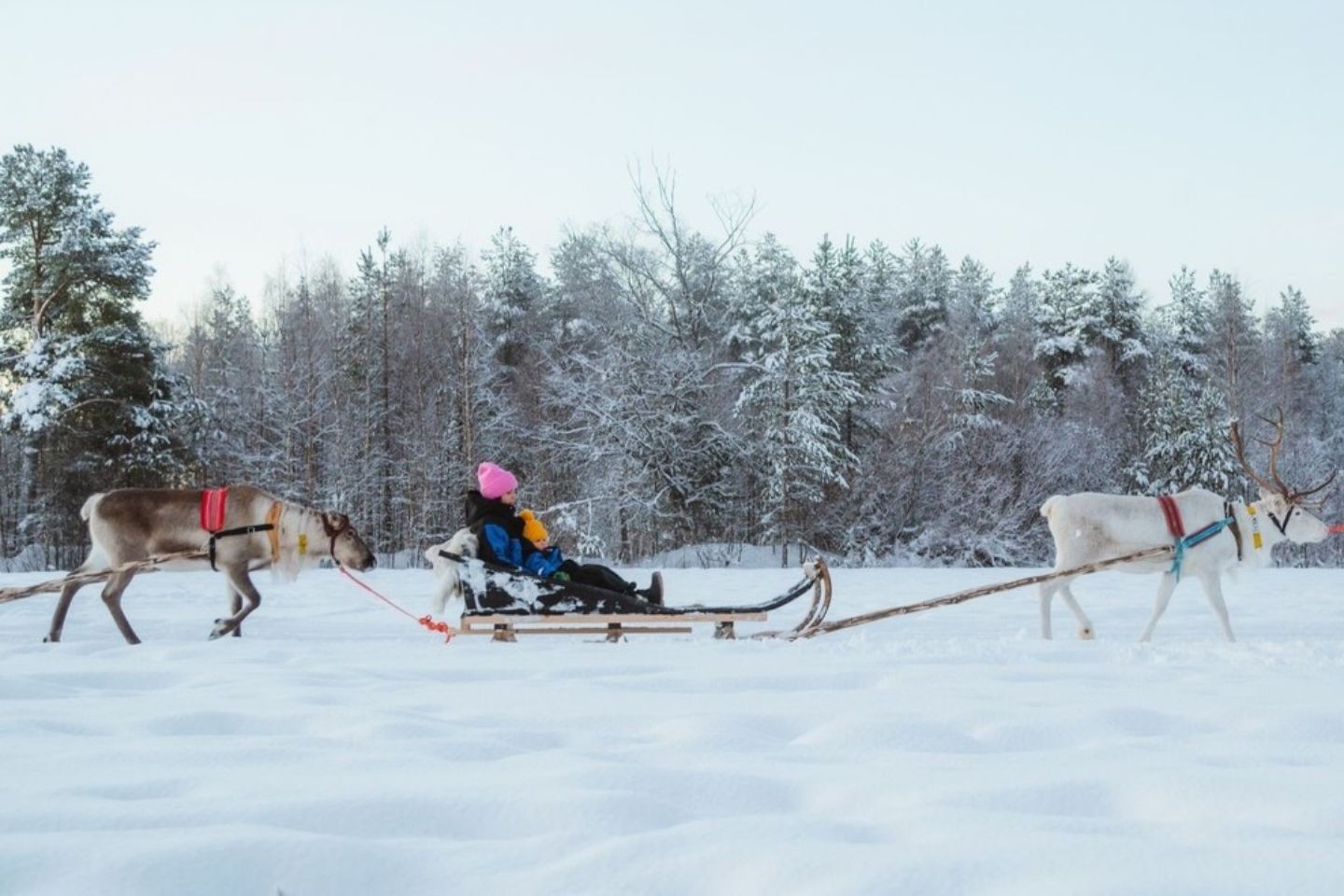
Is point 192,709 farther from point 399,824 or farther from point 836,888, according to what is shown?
point 836,888

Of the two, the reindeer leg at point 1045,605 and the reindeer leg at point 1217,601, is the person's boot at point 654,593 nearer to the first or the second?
the reindeer leg at point 1045,605

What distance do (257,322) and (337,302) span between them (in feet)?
35.7

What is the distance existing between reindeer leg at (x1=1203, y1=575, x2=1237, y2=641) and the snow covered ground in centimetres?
98

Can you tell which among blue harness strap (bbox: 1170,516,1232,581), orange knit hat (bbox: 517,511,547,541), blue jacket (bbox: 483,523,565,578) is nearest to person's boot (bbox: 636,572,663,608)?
blue jacket (bbox: 483,523,565,578)

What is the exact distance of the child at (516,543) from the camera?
26.4 feet

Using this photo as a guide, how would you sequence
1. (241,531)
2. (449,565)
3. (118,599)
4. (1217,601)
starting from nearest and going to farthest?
(118,599), (1217,601), (241,531), (449,565)

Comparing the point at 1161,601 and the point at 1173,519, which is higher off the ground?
the point at 1173,519

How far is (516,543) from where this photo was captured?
26.8 ft

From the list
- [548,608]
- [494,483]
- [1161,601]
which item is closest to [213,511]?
[494,483]

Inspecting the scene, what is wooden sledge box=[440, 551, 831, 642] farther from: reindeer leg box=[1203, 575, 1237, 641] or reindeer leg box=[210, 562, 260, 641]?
reindeer leg box=[1203, 575, 1237, 641]

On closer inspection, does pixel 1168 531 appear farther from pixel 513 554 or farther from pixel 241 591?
pixel 241 591

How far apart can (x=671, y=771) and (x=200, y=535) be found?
21.0 ft

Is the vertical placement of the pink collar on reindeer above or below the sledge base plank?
above

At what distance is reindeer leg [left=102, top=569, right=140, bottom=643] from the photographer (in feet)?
25.0
